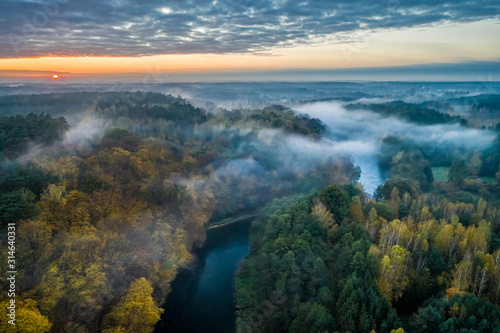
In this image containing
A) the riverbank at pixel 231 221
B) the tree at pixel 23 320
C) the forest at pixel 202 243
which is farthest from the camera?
the riverbank at pixel 231 221

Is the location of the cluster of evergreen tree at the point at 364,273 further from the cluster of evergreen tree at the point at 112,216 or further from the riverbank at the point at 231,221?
the riverbank at the point at 231,221

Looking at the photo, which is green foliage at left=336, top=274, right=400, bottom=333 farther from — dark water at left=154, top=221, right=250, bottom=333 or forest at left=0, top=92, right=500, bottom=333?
dark water at left=154, top=221, right=250, bottom=333

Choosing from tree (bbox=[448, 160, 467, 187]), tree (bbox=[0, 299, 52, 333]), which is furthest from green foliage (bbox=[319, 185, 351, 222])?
tree (bbox=[448, 160, 467, 187])

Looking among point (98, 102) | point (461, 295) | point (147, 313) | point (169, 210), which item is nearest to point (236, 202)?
point (169, 210)

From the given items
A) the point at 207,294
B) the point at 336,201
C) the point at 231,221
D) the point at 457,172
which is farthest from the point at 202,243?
the point at 457,172

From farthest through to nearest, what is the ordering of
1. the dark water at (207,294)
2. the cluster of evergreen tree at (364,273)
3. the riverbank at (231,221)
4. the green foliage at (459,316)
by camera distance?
1. the riverbank at (231,221)
2. the dark water at (207,294)
3. the cluster of evergreen tree at (364,273)
4. the green foliage at (459,316)

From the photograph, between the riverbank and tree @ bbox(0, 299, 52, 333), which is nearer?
tree @ bbox(0, 299, 52, 333)

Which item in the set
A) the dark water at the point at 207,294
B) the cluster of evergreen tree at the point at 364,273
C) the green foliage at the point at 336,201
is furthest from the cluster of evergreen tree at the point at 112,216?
the green foliage at the point at 336,201

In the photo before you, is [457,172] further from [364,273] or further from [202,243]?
[364,273]
